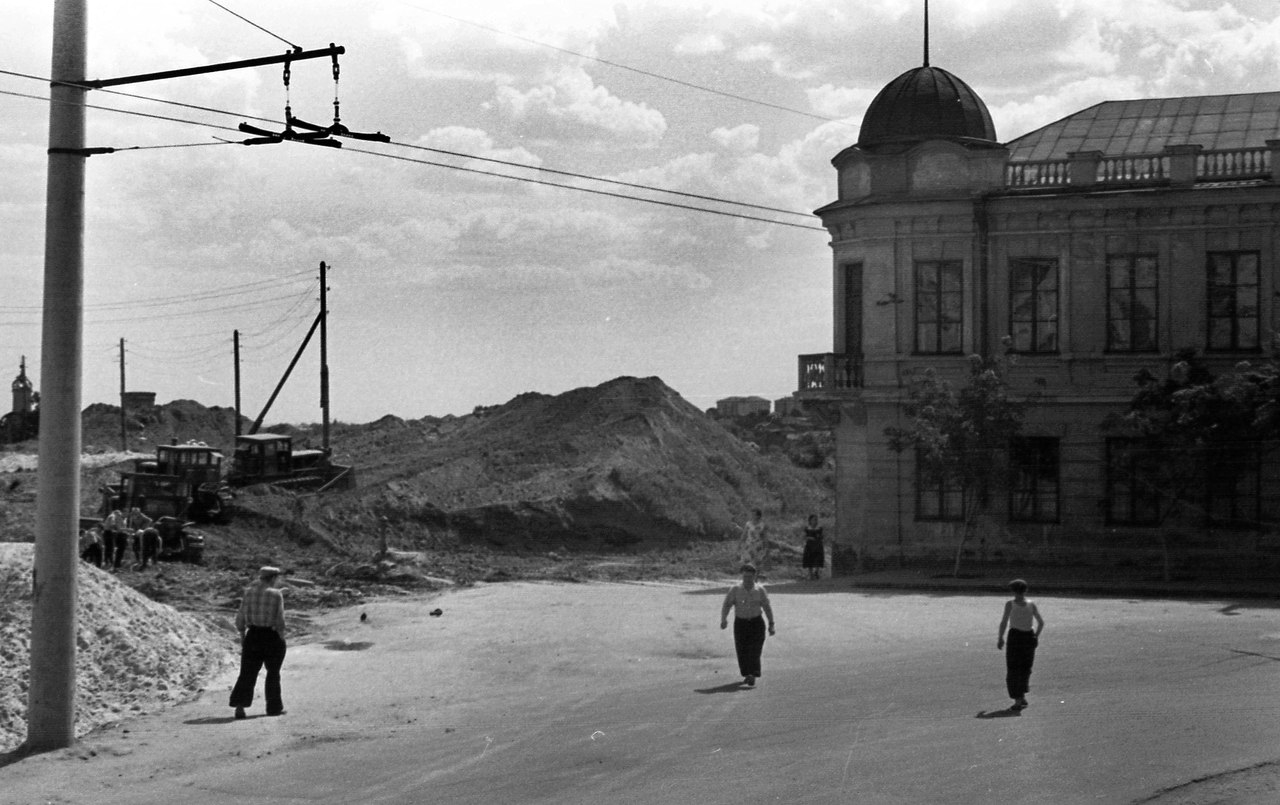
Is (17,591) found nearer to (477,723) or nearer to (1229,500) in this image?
(477,723)

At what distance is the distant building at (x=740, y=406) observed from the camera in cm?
11231

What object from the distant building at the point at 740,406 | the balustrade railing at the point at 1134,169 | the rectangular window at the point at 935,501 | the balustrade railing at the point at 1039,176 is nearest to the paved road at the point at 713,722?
the rectangular window at the point at 935,501

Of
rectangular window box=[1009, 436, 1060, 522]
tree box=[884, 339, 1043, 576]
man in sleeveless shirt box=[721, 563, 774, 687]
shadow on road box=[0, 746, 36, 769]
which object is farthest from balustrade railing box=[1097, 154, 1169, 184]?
shadow on road box=[0, 746, 36, 769]

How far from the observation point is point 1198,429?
99.2 ft

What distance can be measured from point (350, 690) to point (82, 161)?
7.26 meters

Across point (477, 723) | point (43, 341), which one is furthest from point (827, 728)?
point (43, 341)

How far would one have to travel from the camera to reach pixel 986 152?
1342 inches

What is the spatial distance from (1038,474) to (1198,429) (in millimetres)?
4405

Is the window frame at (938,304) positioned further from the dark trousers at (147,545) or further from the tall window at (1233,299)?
the dark trousers at (147,545)

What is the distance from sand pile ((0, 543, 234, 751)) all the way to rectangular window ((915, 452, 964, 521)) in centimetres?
1763

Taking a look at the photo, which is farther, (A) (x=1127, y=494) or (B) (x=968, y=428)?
(A) (x=1127, y=494)


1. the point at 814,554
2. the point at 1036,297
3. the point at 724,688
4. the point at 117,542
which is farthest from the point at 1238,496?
the point at 117,542

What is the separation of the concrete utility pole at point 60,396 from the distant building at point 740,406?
314 feet

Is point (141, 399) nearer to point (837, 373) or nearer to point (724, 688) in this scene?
point (837, 373)
